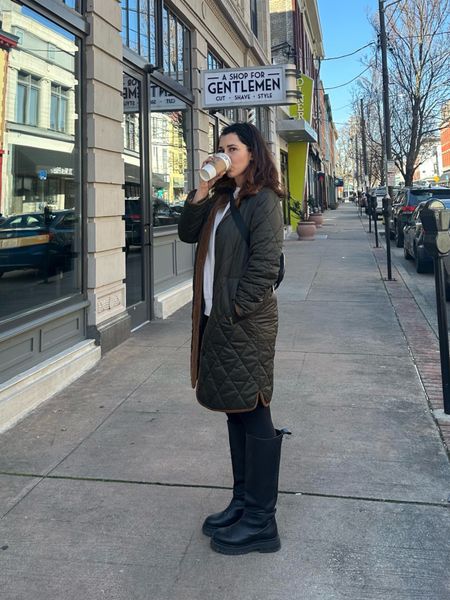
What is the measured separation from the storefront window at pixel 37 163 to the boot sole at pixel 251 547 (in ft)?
9.02

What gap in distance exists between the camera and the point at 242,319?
269 centimetres

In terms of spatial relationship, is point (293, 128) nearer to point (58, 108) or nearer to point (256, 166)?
point (58, 108)

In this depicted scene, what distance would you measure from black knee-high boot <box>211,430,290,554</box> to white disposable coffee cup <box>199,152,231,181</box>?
1248 mm

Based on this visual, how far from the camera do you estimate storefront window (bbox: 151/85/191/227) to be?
8383 millimetres

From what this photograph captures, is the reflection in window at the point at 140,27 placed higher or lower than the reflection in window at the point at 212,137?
higher

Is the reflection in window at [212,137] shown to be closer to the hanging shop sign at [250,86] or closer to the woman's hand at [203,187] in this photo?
the hanging shop sign at [250,86]

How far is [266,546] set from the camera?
112 inches

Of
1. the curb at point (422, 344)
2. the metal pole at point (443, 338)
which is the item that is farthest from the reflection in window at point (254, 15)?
the metal pole at point (443, 338)

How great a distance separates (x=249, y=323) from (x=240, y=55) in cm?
1298

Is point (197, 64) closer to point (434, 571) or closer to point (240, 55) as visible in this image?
point (240, 55)

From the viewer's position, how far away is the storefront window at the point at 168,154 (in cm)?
838

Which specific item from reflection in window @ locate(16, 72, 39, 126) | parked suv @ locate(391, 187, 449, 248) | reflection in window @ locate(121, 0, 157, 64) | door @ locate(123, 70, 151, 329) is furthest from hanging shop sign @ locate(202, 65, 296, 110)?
parked suv @ locate(391, 187, 449, 248)

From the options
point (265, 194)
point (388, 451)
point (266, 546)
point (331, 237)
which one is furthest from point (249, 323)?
point (331, 237)

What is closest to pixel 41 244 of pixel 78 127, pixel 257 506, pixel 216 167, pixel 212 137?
pixel 78 127
